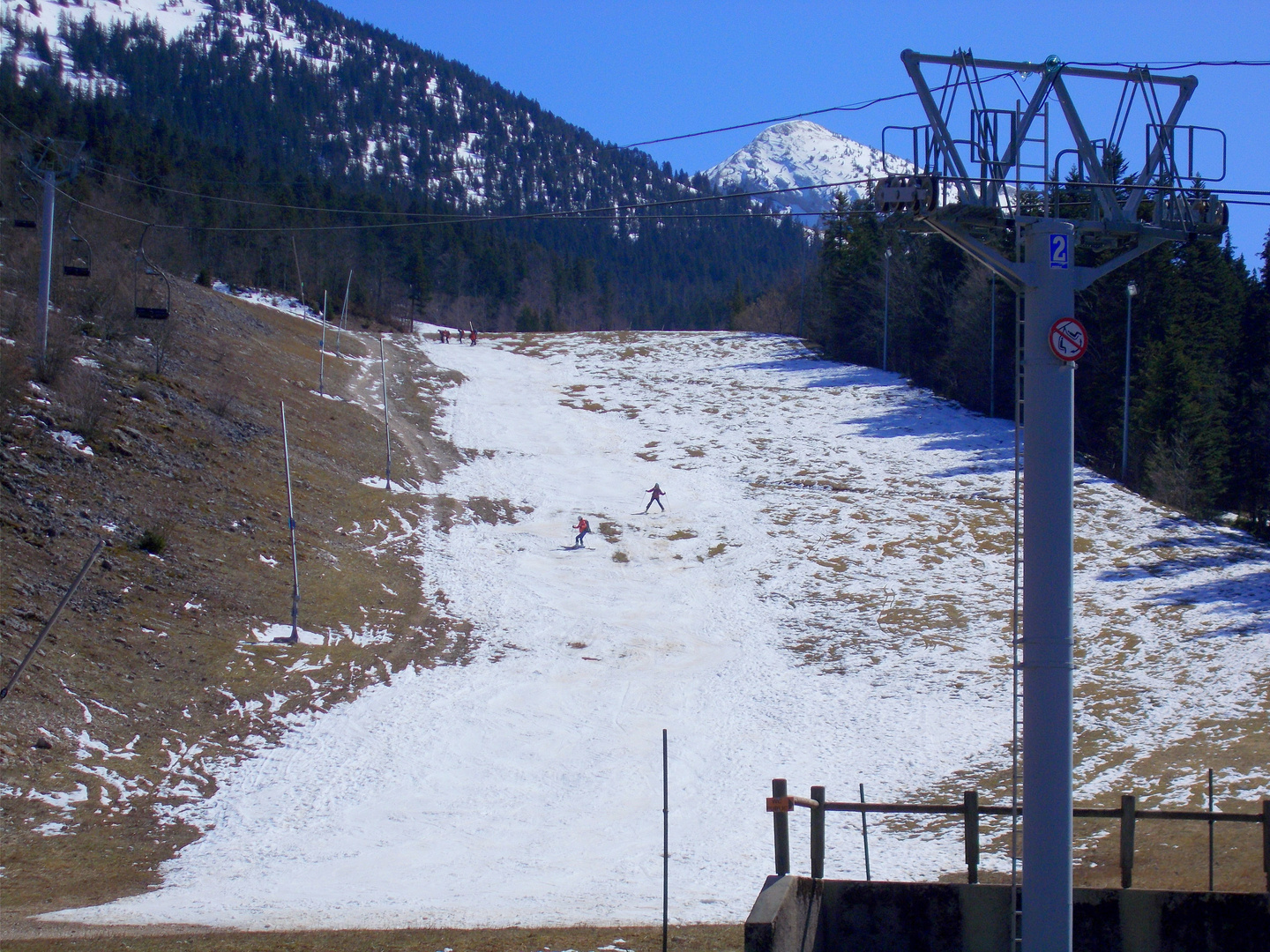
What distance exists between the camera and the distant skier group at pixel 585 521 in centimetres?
3475

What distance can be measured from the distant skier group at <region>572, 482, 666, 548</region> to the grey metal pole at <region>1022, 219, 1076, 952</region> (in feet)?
89.4

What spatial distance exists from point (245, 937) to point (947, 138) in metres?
10.9

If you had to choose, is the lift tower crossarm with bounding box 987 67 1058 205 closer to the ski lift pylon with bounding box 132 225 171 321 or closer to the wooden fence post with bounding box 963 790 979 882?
the wooden fence post with bounding box 963 790 979 882

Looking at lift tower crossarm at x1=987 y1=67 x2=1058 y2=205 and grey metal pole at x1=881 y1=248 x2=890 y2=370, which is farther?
grey metal pole at x1=881 y1=248 x2=890 y2=370

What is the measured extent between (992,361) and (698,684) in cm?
3231

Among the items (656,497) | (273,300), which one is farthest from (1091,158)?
(273,300)

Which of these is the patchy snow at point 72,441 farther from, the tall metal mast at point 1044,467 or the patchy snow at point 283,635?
the tall metal mast at point 1044,467

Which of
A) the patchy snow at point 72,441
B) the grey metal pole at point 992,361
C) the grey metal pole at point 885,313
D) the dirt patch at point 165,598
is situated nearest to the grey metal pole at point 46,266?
the dirt patch at point 165,598

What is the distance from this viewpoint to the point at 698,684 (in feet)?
82.0

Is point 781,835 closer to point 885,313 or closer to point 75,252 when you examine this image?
point 75,252

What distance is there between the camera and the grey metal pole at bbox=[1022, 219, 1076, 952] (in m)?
7.74

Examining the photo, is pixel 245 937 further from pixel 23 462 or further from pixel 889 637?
pixel 889 637

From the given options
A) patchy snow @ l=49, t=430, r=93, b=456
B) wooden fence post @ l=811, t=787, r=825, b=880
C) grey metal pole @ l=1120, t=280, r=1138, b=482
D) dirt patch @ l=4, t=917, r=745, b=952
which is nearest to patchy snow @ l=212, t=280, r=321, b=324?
patchy snow @ l=49, t=430, r=93, b=456

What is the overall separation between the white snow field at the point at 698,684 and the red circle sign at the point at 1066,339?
8.33 meters
